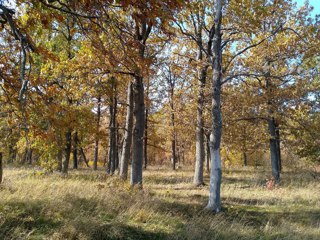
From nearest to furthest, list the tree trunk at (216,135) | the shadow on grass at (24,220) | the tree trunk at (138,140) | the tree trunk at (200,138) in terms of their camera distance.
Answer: the shadow on grass at (24,220) < the tree trunk at (216,135) < the tree trunk at (138,140) < the tree trunk at (200,138)

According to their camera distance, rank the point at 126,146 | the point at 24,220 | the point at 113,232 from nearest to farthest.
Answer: the point at 113,232
the point at 24,220
the point at 126,146

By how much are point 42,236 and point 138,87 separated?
6943 mm

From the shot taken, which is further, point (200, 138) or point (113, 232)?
point (200, 138)

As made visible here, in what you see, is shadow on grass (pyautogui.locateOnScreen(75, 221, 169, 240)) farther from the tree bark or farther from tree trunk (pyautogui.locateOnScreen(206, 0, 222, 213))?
the tree bark

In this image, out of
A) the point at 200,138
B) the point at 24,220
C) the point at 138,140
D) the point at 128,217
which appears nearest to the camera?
the point at 24,220

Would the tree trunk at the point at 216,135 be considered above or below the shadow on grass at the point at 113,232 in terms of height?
above

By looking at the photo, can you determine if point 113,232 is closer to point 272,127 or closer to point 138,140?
point 138,140

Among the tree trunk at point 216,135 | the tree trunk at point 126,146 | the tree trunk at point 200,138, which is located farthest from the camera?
the tree trunk at point 200,138

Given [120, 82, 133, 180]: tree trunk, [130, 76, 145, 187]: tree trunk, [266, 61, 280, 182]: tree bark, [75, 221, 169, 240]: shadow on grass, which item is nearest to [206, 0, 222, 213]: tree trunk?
[75, 221, 169, 240]: shadow on grass

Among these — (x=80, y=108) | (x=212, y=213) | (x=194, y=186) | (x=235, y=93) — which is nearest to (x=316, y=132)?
(x=235, y=93)

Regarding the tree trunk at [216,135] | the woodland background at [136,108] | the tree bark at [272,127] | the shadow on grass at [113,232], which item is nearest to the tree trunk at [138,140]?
the woodland background at [136,108]

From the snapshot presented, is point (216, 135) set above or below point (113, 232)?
above

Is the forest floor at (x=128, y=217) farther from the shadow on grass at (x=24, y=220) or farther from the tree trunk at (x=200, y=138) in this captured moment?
the tree trunk at (x=200, y=138)

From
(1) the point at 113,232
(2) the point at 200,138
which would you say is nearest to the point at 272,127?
(2) the point at 200,138
